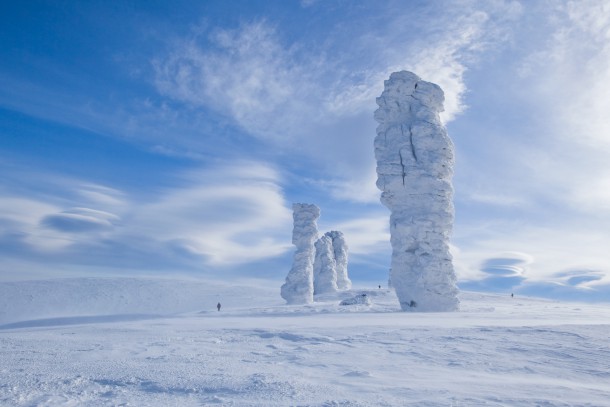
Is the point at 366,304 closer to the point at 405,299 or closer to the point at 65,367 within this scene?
the point at 405,299

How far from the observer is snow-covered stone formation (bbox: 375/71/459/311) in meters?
29.3

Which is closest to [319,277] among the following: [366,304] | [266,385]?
[366,304]

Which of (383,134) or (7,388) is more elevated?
(383,134)

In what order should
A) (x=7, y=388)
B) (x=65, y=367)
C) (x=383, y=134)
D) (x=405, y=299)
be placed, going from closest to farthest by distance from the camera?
1. (x=7, y=388)
2. (x=65, y=367)
3. (x=405, y=299)
4. (x=383, y=134)

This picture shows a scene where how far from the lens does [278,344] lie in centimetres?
1115

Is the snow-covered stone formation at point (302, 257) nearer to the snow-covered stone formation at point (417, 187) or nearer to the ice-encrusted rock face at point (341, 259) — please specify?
the snow-covered stone formation at point (417, 187)

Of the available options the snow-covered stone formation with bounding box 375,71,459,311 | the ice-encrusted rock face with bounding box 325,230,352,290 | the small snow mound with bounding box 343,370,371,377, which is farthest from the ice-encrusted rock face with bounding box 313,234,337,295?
the small snow mound with bounding box 343,370,371,377

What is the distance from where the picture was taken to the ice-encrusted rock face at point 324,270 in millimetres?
62156

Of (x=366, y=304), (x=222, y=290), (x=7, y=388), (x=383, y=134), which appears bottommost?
(x=7, y=388)

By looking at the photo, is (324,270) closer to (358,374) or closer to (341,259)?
(341,259)

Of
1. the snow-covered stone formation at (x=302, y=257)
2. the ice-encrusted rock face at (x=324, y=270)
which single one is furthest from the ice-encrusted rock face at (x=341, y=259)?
the snow-covered stone formation at (x=302, y=257)

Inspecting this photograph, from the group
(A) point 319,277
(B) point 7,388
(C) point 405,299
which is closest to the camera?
(B) point 7,388

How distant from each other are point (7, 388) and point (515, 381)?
8935 millimetres

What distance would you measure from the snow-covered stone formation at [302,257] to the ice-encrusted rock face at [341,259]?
21.6m
